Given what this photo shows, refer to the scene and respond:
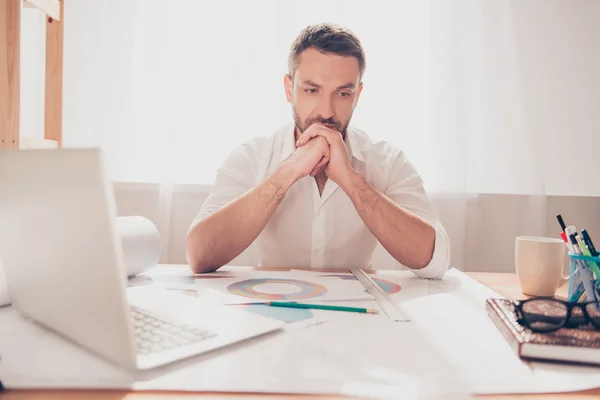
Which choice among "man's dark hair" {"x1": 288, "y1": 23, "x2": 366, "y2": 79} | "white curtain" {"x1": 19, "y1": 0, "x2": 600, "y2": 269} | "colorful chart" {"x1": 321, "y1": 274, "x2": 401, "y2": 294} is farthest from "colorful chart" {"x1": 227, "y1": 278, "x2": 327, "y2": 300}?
"white curtain" {"x1": 19, "y1": 0, "x2": 600, "y2": 269}

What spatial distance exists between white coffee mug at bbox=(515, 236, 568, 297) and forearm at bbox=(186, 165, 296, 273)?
60 centimetres

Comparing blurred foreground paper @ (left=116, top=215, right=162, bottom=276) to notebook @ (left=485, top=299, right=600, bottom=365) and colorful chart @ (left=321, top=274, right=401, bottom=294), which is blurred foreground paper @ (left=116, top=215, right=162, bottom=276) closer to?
colorful chart @ (left=321, top=274, right=401, bottom=294)

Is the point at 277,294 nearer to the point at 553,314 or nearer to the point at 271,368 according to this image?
the point at 271,368

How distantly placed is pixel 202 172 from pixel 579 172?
1.67 m

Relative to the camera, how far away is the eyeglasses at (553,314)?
57 centimetres

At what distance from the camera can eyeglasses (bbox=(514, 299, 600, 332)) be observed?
57 cm

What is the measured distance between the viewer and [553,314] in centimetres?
58

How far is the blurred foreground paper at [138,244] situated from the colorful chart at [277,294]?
188 mm

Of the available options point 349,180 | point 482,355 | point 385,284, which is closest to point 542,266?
point 385,284

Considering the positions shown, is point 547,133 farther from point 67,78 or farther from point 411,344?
point 67,78

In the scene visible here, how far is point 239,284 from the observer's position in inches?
35.7

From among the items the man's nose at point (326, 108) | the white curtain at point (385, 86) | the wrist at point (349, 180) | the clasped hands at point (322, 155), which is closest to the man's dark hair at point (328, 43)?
the man's nose at point (326, 108)

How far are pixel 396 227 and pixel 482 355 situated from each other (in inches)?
23.8

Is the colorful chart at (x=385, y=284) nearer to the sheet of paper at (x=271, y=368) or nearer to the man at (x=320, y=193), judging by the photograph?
the man at (x=320, y=193)
